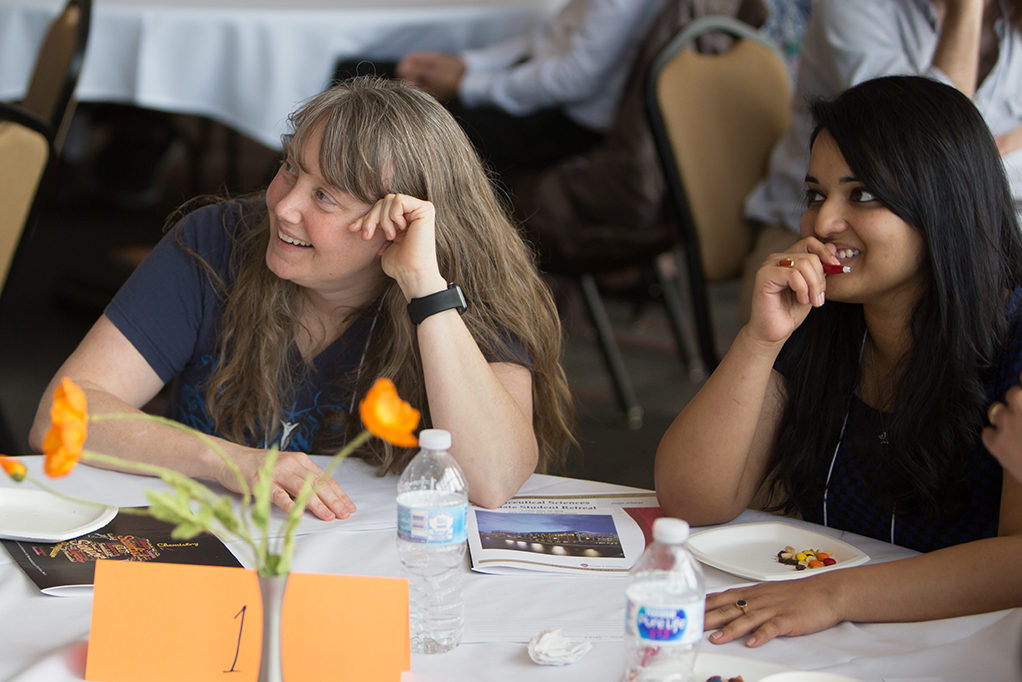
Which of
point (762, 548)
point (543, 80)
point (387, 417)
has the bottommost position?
point (762, 548)

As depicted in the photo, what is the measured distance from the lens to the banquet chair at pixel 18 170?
194 cm

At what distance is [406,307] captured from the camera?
147 centimetres

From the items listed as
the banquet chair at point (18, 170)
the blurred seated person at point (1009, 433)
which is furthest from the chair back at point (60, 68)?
the blurred seated person at point (1009, 433)

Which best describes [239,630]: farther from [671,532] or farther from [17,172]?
[17,172]

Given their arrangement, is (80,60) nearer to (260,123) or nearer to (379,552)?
(260,123)

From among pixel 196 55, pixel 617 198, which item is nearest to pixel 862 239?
pixel 617 198

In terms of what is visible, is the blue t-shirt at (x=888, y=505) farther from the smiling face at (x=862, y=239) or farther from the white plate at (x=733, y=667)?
the white plate at (x=733, y=667)

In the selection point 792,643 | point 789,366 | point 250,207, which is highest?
point 250,207

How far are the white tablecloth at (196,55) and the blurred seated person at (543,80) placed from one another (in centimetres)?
16

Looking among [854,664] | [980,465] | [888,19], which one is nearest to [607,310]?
A: [888,19]

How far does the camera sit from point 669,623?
0.81m

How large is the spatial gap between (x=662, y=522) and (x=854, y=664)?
0.91 feet

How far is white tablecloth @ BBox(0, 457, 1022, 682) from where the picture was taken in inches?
37.0

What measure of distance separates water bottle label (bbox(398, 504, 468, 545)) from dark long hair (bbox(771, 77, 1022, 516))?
2.04 feet
